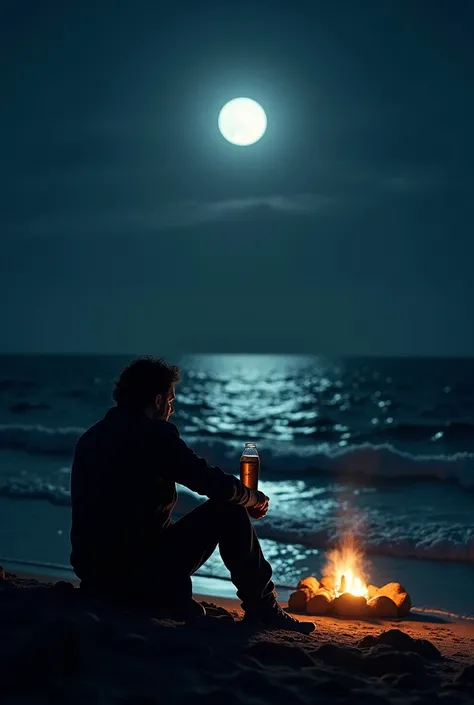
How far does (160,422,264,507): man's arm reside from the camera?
4.16m

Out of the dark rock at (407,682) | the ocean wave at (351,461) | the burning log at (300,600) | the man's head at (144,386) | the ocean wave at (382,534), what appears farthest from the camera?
the ocean wave at (351,461)

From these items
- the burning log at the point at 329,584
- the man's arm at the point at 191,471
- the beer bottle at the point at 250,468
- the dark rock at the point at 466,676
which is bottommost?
the dark rock at the point at 466,676

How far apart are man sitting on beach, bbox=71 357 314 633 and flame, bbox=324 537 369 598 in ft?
5.70

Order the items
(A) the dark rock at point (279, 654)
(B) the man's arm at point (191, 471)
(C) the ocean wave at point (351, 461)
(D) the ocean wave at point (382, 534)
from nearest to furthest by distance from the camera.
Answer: (A) the dark rock at point (279, 654) → (B) the man's arm at point (191, 471) → (D) the ocean wave at point (382, 534) → (C) the ocean wave at point (351, 461)

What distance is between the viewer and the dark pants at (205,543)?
4312 mm

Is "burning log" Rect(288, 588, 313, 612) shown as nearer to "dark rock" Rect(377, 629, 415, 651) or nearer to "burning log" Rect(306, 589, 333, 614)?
"burning log" Rect(306, 589, 333, 614)

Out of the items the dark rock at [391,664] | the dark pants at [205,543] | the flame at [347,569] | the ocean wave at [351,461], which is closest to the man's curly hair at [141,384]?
the dark pants at [205,543]

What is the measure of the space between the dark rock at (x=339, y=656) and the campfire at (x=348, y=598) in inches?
74.1

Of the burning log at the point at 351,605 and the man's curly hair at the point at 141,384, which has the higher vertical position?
the man's curly hair at the point at 141,384

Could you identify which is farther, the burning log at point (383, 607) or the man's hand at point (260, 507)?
the burning log at point (383, 607)

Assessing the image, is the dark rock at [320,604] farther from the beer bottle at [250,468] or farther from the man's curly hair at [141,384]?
the man's curly hair at [141,384]

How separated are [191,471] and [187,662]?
3.05ft

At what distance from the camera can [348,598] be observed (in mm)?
5848

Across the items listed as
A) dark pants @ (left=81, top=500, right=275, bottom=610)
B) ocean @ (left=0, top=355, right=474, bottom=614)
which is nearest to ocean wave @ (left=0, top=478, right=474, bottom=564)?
ocean @ (left=0, top=355, right=474, bottom=614)
